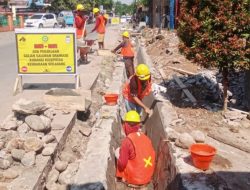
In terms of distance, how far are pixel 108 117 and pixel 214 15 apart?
297 cm

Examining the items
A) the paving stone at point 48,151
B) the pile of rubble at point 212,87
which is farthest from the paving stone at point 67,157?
the pile of rubble at point 212,87

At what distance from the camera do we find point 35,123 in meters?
5.81

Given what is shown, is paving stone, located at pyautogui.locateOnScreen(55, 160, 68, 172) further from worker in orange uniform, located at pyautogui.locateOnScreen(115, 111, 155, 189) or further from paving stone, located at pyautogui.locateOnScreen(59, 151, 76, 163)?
worker in orange uniform, located at pyautogui.locateOnScreen(115, 111, 155, 189)

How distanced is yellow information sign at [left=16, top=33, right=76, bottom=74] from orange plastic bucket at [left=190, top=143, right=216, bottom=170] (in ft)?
15.3

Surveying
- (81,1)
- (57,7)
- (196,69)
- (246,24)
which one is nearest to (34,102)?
(246,24)

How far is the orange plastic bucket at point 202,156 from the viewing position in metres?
4.78

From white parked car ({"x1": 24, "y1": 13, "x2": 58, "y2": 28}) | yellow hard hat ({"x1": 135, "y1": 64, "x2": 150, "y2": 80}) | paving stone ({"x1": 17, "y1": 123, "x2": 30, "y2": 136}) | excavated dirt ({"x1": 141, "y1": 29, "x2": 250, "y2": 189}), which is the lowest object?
excavated dirt ({"x1": 141, "y1": 29, "x2": 250, "y2": 189})

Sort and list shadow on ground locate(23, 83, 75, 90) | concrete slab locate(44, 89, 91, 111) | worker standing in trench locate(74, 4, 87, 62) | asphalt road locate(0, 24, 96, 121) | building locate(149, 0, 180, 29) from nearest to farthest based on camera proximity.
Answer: concrete slab locate(44, 89, 91, 111) < asphalt road locate(0, 24, 96, 121) < shadow on ground locate(23, 83, 75, 90) < worker standing in trench locate(74, 4, 87, 62) < building locate(149, 0, 180, 29)

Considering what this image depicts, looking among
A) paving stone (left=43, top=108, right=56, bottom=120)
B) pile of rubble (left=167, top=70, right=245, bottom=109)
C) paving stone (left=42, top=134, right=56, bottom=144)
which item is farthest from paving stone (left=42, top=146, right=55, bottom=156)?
pile of rubble (left=167, top=70, right=245, bottom=109)

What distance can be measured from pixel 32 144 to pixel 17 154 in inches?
10.1

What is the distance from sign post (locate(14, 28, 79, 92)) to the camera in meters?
8.70

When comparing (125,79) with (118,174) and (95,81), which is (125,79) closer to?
(95,81)

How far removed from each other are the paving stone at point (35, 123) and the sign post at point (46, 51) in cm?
307

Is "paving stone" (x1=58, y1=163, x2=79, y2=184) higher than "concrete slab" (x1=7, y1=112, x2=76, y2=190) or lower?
lower
